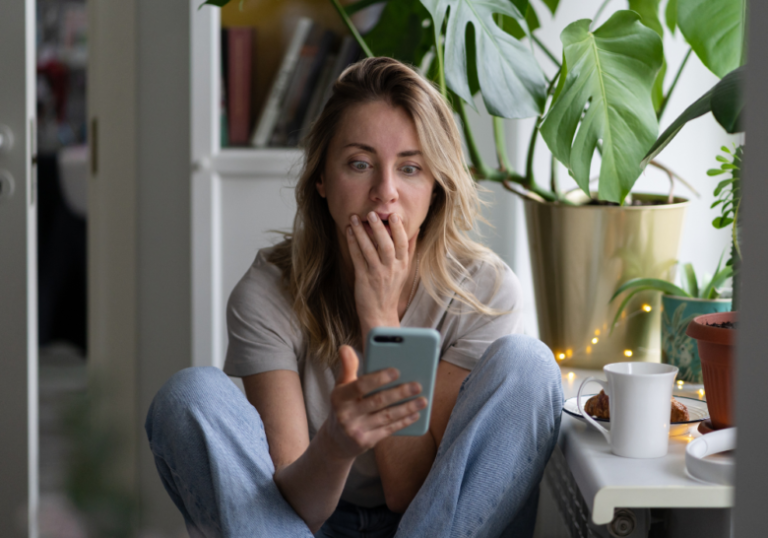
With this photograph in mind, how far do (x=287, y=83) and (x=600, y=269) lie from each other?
0.78 meters

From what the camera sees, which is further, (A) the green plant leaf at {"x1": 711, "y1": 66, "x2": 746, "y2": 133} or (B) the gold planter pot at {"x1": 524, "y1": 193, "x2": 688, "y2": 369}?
(B) the gold planter pot at {"x1": 524, "y1": 193, "x2": 688, "y2": 369}

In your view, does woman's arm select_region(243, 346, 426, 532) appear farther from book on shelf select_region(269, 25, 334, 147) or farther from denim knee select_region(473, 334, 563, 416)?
book on shelf select_region(269, 25, 334, 147)

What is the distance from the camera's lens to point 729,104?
2.19 feet

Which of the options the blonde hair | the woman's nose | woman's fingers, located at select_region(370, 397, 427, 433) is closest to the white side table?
woman's fingers, located at select_region(370, 397, 427, 433)

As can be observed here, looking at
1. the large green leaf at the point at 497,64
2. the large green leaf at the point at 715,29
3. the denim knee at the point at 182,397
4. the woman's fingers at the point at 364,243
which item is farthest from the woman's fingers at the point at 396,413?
the large green leaf at the point at 715,29

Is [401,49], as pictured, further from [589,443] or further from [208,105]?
[589,443]

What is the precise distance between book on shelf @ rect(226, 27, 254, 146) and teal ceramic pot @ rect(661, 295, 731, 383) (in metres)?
0.94

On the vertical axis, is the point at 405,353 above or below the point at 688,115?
below

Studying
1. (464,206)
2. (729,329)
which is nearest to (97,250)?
(464,206)

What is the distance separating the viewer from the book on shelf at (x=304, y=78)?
1.57 meters

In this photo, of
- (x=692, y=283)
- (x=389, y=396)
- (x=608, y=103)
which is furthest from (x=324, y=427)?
(x=692, y=283)

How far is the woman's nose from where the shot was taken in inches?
40.6

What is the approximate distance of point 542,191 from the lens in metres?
1.28

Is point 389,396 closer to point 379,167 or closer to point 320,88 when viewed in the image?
point 379,167
